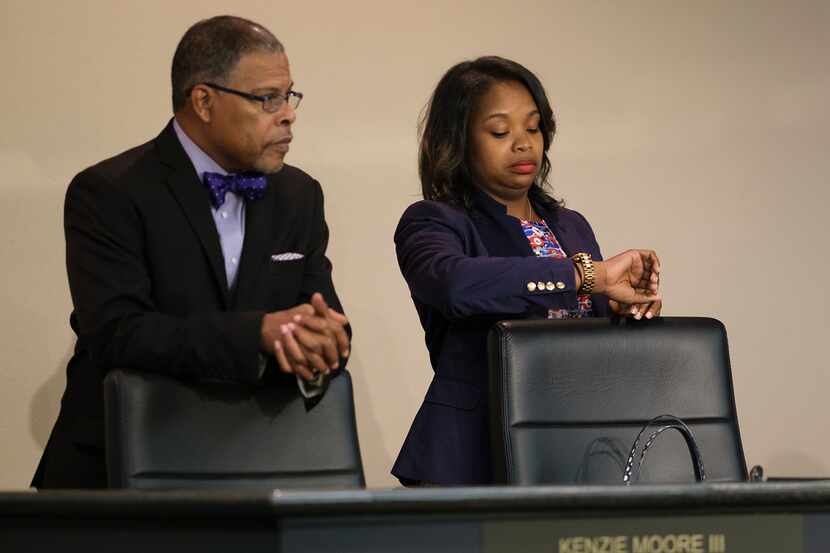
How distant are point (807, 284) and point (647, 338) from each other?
1.82 m

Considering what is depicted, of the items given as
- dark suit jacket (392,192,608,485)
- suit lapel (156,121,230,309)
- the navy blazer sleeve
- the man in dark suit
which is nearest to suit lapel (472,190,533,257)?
dark suit jacket (392,192,608,485)

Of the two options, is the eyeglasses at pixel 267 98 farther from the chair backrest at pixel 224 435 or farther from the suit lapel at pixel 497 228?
the suit lapel at pixel 497 228

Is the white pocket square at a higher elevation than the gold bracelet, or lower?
higher

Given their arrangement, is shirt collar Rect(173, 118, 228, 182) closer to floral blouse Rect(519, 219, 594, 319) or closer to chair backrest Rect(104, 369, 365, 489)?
chair backrest Rect(104, 369, 365, 489)

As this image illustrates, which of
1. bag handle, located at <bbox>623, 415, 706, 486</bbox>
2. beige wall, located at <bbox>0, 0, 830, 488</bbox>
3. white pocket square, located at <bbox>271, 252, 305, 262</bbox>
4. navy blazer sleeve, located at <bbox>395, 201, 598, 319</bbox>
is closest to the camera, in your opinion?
bag handle, located at <bbox>623, 415, 706, 486</bbox>

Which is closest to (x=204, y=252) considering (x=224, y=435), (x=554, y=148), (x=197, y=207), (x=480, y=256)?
(x=197, y=207)

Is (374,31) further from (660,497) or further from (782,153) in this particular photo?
(660,497)

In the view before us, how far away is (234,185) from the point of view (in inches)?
86.5

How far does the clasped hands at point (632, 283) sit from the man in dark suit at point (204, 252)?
522 millimetres

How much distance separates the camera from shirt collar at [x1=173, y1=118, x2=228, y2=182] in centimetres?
223

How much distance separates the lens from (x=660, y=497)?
1384 mm

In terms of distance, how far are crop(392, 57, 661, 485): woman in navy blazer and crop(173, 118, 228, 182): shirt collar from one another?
0.47 m

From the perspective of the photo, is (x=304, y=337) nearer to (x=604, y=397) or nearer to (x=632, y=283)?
(x=604, y=397)

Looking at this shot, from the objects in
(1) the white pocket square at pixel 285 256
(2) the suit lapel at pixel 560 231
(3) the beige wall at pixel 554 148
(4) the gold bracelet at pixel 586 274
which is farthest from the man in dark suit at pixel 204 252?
(3) the beige wall at pixel 554 148
